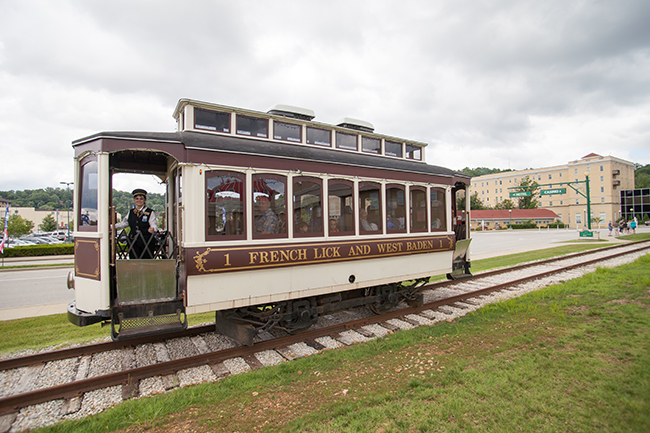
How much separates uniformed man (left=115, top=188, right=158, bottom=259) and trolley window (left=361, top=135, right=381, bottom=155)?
15.5ft

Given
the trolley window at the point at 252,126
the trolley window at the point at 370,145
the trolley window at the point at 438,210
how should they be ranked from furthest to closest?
the trolley window at the point at 438,210 → the trolley window at the point at 370,145 → the trolley window at the point at 252,126

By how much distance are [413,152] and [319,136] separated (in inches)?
123

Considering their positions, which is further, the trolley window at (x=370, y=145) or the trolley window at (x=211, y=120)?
the trolley window at (x=370, y=145)

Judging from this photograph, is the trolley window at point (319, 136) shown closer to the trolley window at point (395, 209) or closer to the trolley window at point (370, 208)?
the trolley window at point (370, 208)

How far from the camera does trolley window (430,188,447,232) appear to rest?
839cm

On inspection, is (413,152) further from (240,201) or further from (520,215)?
(520,215)

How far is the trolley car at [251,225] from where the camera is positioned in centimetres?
509

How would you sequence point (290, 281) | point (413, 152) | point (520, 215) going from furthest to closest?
point (520, 215) < point (413, 152) < point (290, 281)

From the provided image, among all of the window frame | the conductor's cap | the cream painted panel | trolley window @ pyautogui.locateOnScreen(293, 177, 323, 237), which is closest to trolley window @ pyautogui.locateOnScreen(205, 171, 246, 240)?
the window frame

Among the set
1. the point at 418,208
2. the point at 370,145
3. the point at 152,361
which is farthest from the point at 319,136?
the point at 152,361

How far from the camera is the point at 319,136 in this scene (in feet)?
23.8

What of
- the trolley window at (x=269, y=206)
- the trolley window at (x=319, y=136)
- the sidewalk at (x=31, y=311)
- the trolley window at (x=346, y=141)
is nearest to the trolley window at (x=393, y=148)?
the trolley window at (x=346, y=141)

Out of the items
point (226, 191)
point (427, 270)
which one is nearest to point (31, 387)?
point (226, 191)

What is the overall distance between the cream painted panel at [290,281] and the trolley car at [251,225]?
20 mm
